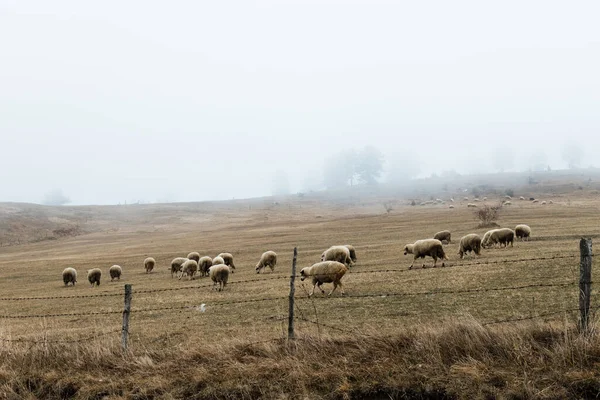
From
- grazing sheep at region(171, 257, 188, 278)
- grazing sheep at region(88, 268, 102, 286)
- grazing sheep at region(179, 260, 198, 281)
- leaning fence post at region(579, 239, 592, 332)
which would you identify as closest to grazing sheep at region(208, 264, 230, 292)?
grazing sheep at region(179, 260, 198, 281)

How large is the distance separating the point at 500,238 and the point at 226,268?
17613mm

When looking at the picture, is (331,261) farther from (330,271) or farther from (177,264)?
(177,264)

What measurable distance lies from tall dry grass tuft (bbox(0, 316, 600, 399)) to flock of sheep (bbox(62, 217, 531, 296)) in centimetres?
960

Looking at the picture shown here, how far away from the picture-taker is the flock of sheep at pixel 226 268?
19000 millimetres

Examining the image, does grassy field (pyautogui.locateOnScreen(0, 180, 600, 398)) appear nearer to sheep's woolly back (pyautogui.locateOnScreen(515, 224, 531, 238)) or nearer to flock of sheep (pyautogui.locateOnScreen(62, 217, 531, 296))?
flock of sheep (pyautogui.locateOnScreen(62, 217, 531, 296))

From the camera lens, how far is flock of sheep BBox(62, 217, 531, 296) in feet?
62.9

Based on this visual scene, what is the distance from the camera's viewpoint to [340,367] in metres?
8.20

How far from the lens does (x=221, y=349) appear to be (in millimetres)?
9211

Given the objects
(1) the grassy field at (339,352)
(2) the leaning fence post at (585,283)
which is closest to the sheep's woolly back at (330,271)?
(1) the grassy field at (339,352)

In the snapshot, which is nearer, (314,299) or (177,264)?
(314,299)

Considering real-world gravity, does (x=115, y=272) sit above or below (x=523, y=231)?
below

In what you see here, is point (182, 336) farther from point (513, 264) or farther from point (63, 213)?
point (63, 213)

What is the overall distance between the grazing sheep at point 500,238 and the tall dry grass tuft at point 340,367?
22.2 metres

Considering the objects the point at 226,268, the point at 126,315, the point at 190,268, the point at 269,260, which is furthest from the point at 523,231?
the point at 126,315
